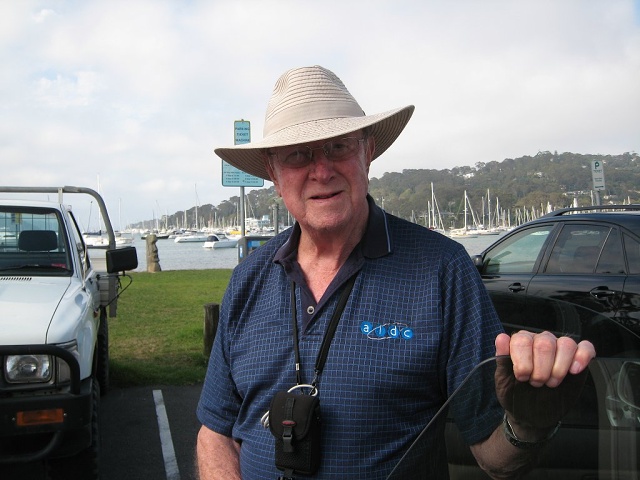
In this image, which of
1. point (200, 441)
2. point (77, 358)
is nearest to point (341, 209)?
point (200, 441)

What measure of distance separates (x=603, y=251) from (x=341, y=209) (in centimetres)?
377

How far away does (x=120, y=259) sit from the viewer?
5.11 m

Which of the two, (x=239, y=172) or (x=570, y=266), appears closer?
(x=570, y=266)

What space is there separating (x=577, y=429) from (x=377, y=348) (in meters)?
0.60

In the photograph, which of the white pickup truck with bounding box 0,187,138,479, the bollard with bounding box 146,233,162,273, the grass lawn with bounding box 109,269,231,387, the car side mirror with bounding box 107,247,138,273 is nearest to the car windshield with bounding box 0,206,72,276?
the white pickup truck with bounding box 0,187,138,479

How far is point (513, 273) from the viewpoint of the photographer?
5980 millimetres

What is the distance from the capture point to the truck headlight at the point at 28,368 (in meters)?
3.50

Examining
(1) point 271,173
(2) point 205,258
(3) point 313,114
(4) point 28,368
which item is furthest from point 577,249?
(2) point 205,258

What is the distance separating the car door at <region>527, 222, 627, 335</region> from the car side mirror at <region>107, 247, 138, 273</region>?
3.14m

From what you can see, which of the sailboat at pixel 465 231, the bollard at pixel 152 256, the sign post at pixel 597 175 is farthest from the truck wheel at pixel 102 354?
the bollard at pixel 152 256

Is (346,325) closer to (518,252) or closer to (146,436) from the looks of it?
(146,436)

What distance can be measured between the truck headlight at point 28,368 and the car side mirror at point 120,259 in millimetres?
1536

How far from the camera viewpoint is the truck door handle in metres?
4.85

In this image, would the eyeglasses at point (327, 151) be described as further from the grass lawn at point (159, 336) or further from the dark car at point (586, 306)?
the grass lawn at point (159, 336)
